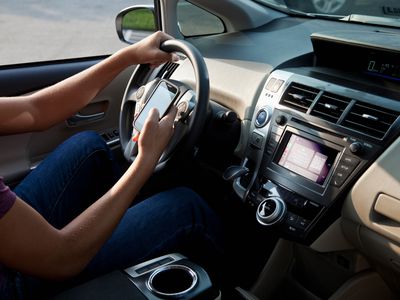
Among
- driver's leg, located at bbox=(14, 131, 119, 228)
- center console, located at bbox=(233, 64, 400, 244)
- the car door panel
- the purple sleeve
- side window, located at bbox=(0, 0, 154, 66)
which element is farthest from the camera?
side window, located at bbox=(0, 0, 154, 66)

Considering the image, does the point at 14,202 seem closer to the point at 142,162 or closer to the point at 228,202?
the point at 142,162

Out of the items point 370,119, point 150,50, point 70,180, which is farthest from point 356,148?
point 70,180

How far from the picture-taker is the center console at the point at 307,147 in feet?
4.26

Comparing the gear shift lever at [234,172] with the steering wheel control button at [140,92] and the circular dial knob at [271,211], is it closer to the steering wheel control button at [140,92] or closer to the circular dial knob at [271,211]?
the circular dial knob at [271,211]

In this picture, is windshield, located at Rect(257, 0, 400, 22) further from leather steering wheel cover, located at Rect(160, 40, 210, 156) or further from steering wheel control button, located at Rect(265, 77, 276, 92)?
leather steering wheel cover, located at Rect(160, 40, 210, 156)

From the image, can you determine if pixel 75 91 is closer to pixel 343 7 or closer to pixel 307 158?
pixel 307 158

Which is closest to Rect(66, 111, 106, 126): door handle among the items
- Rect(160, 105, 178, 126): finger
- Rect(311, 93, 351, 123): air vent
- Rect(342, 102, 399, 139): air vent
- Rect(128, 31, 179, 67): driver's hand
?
Rect(128, 31, 179, 67): driver's hand

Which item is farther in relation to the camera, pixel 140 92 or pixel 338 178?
pixel 140 92

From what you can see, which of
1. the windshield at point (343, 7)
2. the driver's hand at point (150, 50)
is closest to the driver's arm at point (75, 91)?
the driver's hand at point (150, 50)

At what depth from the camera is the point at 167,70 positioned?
73.2 inches

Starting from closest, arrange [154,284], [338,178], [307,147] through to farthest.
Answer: [154,284]
[338,178]
[307,147]

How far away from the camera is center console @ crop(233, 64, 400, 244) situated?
1298 millimetres

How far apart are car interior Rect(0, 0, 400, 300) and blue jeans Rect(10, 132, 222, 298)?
Result: 107 millimetres

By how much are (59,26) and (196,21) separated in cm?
373
